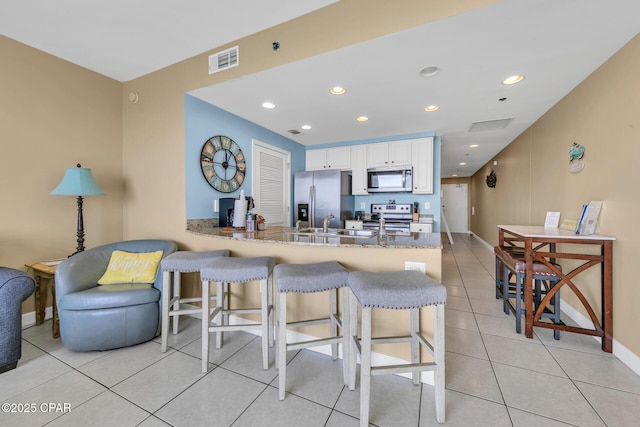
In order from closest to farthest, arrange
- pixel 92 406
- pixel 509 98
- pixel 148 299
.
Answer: pixel 92 406 < pixel 148 299 < pixel 509 98

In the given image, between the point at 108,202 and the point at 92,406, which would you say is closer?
the point at 92,406

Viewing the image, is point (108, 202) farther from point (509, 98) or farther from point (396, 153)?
point (509, 98)

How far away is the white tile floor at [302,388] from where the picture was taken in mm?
1323

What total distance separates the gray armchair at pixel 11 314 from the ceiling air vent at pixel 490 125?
4.79 meters

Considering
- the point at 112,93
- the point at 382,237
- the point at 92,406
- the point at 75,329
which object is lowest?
the point at 92,406

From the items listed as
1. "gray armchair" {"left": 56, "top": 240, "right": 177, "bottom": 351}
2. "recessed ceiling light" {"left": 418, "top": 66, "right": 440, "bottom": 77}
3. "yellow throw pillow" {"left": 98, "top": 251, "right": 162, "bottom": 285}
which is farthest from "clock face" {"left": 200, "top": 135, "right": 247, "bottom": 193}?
"recessed ceiling light" {"left": 418, "top": 66, "right": 440, "bottom": 77}

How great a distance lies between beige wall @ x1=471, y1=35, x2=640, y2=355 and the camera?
1729 millimetres

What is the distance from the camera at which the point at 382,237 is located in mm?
1946

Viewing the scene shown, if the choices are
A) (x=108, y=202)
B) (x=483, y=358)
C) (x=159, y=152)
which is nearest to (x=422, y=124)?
(x=483, y=358)

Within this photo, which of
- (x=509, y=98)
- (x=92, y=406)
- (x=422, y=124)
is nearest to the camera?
(x=92, y=406)

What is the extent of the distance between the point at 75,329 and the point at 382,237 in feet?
7.89

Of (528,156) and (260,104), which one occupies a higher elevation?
(260,104)

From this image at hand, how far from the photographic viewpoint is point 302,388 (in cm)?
155

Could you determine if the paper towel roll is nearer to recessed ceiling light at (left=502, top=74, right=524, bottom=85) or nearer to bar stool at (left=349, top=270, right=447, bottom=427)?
bar stool at (left=349, top=270, right=447, bottom=427)
